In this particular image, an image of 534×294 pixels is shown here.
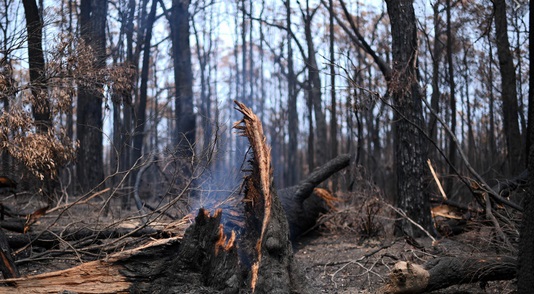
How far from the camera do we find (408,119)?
28.6 ft

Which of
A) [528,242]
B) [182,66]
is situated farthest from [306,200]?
[182,66]

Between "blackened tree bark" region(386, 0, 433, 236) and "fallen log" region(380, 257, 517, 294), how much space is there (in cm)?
277

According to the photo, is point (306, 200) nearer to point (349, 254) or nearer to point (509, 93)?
point (349, 254)

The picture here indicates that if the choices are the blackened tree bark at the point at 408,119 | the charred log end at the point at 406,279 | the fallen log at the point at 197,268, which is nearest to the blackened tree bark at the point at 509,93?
the blackened tree bark at the point at 408,119

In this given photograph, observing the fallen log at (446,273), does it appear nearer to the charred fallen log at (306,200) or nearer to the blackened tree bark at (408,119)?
the blackened tree bark at (408,119)

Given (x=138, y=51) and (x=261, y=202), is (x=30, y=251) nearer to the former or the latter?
(x=261, y=202)

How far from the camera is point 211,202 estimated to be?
759 centimetres

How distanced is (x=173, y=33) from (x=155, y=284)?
43.8 ft

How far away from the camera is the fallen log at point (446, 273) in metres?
5.73

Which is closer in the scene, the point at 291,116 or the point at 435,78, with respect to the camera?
the point at 435,78

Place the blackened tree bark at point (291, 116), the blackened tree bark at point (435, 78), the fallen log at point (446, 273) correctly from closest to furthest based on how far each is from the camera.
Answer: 1. the fallen log at point (446, 273)
2. the blackened tree bark at point (435, 78)
3. the blackened tree bark at point (291, 116)

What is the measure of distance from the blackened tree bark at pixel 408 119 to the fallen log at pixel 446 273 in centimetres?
277

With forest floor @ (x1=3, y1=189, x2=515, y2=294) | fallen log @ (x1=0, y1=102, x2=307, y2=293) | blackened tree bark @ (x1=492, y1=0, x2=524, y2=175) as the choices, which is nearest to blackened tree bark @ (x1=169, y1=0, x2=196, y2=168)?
forest floor @ (x1=3, y1=189, x2=515, y2=294)

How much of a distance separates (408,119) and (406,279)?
367cm
